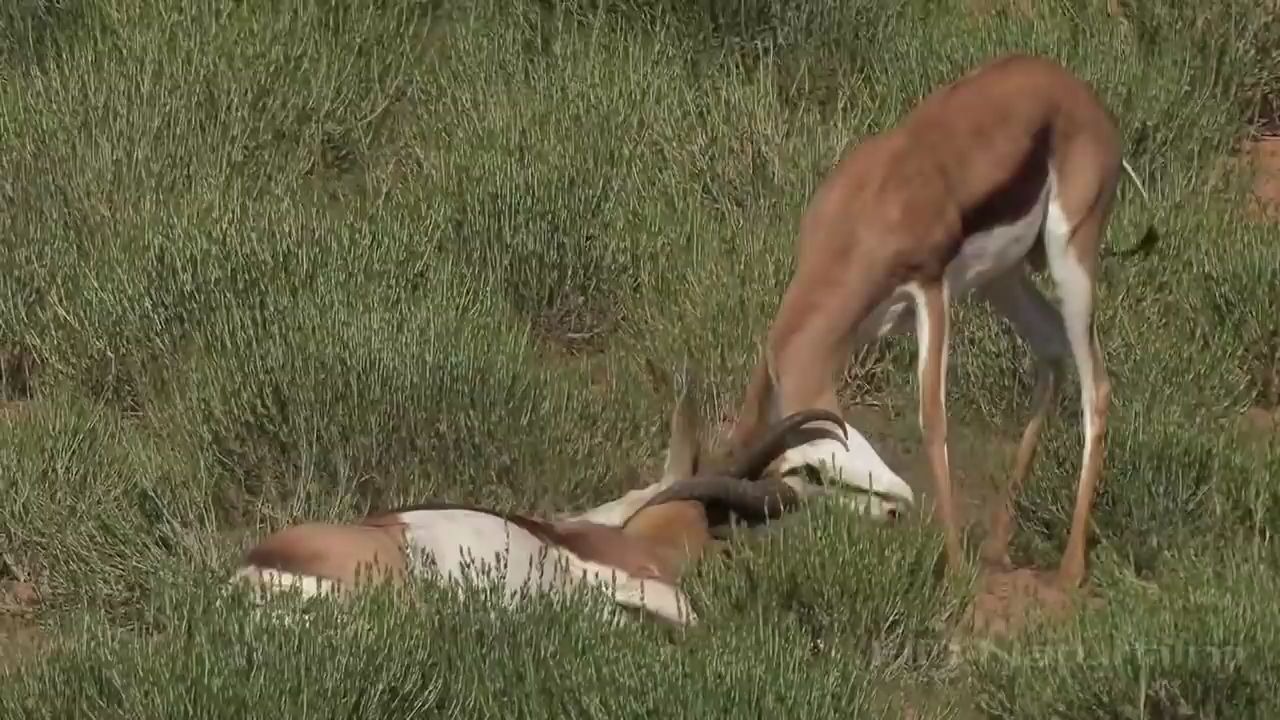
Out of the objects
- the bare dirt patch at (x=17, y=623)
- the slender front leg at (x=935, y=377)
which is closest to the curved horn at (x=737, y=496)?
the slender front leg at (x=935, y=377)

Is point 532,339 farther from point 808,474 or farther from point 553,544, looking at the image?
point 553,544

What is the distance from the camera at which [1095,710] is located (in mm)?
5078

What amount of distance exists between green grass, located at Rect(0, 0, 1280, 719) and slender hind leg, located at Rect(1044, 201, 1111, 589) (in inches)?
7.6

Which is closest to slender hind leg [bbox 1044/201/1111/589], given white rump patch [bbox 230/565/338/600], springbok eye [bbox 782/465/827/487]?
springbok eye [bbox 782/465/827/487]

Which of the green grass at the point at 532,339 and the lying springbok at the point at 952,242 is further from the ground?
the lying springbok at the point at 952,242

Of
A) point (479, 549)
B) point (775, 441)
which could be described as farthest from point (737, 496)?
point (479, 549)

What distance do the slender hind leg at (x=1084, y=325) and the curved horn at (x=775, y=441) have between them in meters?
0.99

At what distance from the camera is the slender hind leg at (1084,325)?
703 cm

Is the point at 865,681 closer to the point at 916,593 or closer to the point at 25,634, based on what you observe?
the point at 916,593

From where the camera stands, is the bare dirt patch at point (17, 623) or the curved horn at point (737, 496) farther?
the curved horn at point (737, 496)

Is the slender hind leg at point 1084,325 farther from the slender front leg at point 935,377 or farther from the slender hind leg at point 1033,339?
the slender front leg at point 935,377

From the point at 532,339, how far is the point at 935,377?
103 inches

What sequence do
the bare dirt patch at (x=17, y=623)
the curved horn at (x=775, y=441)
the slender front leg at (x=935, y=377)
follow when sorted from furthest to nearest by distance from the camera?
the slender front leg at (x=935, y=377) → the curved horn at (x=775, y=441) → the bare dirt patch at (x=17, y=623)

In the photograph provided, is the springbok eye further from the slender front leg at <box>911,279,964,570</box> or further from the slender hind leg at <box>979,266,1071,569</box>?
the slender hind leg at <box>979,266,1071,569</box>
